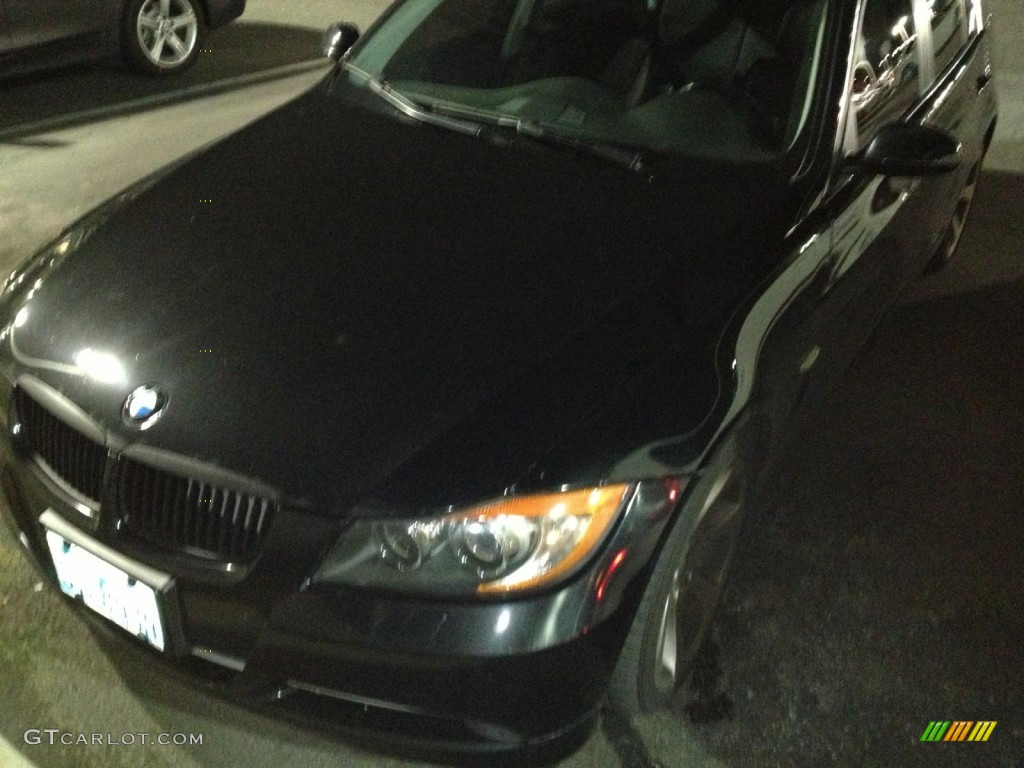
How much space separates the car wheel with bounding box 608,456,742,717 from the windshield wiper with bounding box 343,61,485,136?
3.82ft

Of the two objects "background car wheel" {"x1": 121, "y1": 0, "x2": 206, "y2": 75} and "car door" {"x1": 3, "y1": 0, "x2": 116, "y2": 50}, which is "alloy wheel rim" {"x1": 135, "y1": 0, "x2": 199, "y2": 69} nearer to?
"background car wheel" {"x1": 121, "y1": 0, "x2": 206, "y2": 75}

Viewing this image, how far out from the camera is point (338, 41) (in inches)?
129

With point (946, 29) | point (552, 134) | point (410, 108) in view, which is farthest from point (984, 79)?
point (410, 108)

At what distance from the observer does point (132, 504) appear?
1.69m

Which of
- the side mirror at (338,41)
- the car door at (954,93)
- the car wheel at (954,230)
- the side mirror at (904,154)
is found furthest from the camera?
the car wheel at (954,230)

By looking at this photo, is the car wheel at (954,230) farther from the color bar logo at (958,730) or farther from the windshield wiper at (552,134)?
the color bar logo at (958,730)

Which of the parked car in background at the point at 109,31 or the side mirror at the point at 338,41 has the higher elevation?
the side mirror at the point at 338,41

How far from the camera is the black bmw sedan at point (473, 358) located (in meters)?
1.56

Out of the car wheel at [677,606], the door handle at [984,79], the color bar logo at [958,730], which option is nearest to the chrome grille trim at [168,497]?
the car wheel at [677,606]

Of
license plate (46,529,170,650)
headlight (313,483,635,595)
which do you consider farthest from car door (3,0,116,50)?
headlight (313,483,635,595)

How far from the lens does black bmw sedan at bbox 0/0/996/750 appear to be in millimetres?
1558

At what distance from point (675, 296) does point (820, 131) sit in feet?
2.21

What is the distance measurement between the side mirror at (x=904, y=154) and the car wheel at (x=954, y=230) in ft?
5.51

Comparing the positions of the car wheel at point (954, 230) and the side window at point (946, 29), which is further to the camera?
the car wheel at point (954, 230)
